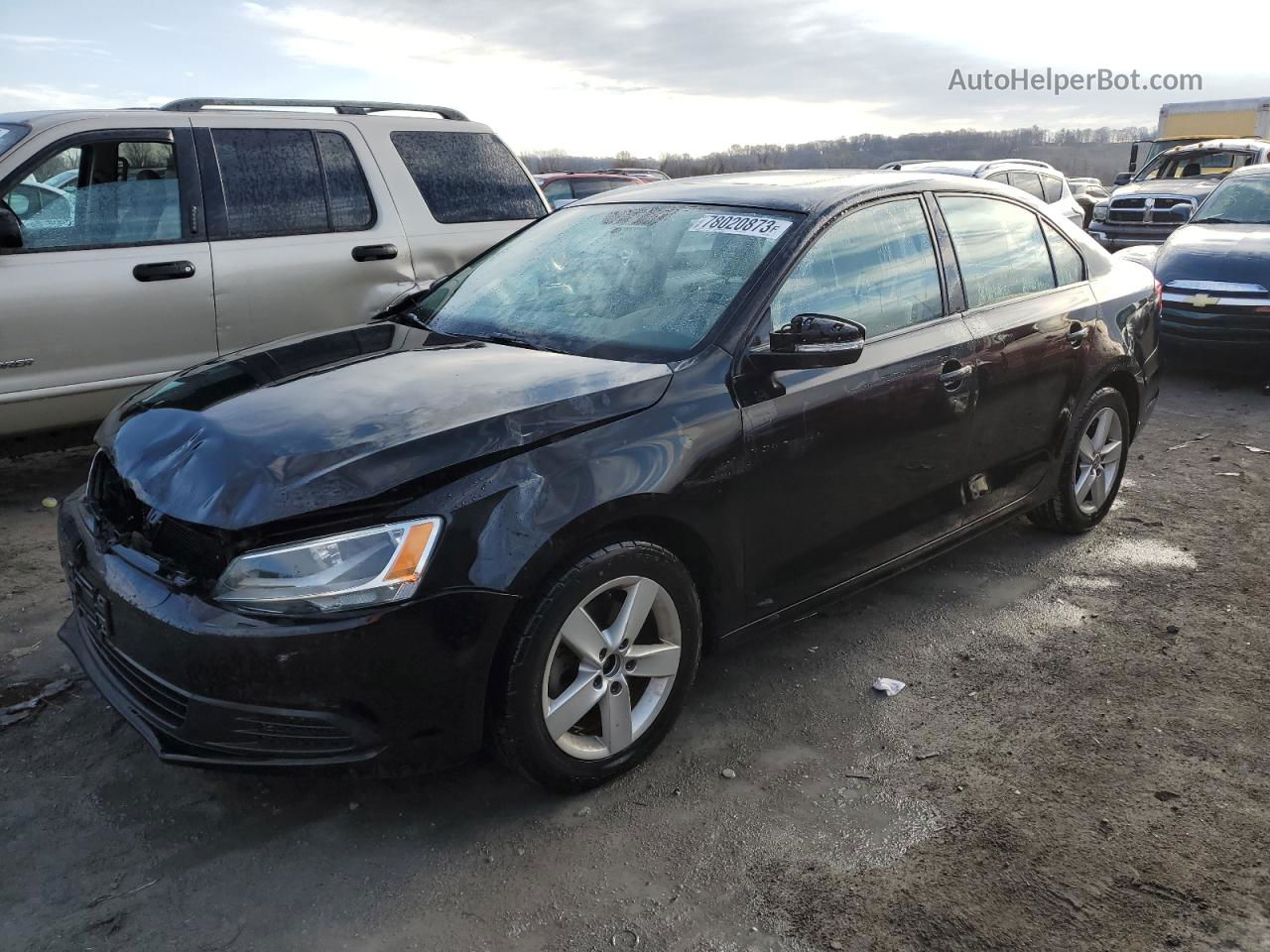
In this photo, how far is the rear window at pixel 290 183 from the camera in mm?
5555

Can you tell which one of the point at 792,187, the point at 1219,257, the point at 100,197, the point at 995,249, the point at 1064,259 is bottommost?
the point at 1219,257

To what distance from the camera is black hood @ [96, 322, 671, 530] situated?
256 centimetres

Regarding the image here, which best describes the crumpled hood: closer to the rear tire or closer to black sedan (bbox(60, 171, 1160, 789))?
the rear tire

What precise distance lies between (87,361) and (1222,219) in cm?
943

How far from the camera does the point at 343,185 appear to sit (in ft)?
19.6

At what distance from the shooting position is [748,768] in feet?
10.2


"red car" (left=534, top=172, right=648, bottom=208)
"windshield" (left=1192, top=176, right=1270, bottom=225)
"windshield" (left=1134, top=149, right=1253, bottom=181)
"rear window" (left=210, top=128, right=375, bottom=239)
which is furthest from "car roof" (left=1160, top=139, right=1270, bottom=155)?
"rear window" (left=210, top=128, right=375, bottom=239)

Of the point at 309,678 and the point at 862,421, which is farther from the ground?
the point at 862,421

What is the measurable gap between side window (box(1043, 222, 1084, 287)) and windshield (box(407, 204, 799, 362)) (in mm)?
1733

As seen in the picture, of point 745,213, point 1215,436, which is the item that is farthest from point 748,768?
point 1215,436

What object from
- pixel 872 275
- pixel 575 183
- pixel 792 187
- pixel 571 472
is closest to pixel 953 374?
pixel 872 275

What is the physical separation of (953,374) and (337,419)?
2.24 metres

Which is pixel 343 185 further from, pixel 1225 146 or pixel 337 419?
pixel 1225 146

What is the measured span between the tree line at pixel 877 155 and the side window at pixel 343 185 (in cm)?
2234
